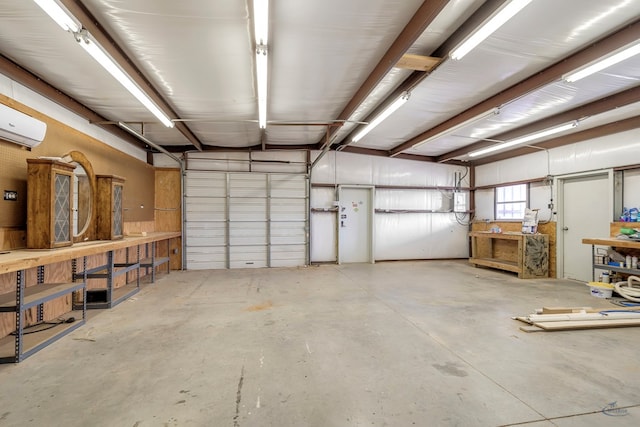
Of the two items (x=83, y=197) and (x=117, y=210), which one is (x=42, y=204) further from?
(x=117, y=210)

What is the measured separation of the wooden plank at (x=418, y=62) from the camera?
11.3ft

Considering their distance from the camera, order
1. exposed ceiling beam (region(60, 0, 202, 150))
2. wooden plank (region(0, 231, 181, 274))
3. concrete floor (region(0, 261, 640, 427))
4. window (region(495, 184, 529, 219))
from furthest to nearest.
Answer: window (region(495, 184, 529, 219))
exposed ceiling beam (region(60, 0, 202, 150))
wooden plank (region(0, 231, 181, 274))
concrete floor (region(0, 261, 640, 427))

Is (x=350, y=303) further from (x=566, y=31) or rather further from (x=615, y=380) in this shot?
(x=566, y=31)

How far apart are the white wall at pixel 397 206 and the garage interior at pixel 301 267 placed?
1.12 m

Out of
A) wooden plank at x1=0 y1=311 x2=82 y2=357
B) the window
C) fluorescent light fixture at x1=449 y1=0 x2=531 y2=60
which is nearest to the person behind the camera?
fluorescent light fixture at x1=449 y1=0 x2=531 y2=60

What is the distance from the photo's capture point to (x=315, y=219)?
8.20 meters

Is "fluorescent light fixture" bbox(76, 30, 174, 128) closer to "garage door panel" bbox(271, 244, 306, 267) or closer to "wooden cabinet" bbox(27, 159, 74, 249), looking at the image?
"wooden cabinet" bbox(27, 159, 74, 249)

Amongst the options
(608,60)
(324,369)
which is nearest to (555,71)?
(608,60)

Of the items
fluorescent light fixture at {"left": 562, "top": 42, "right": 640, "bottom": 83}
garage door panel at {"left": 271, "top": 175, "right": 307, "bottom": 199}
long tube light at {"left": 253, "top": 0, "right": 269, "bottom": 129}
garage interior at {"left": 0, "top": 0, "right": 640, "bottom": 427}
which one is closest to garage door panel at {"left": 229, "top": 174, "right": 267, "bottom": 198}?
garage door panel at {"left": 271, "top": 175, "right": 307, "bottom": 199}

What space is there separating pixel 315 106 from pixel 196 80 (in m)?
1.89

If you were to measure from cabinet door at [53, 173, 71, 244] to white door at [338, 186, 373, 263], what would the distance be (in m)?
5.98

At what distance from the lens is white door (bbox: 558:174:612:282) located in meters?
5.75

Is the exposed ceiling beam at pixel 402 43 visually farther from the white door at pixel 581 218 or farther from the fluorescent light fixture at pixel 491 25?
the white door at pixel 581 218

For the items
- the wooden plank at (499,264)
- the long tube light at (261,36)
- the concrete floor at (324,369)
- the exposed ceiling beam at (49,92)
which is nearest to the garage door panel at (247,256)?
the concrete floor at (324,369)
